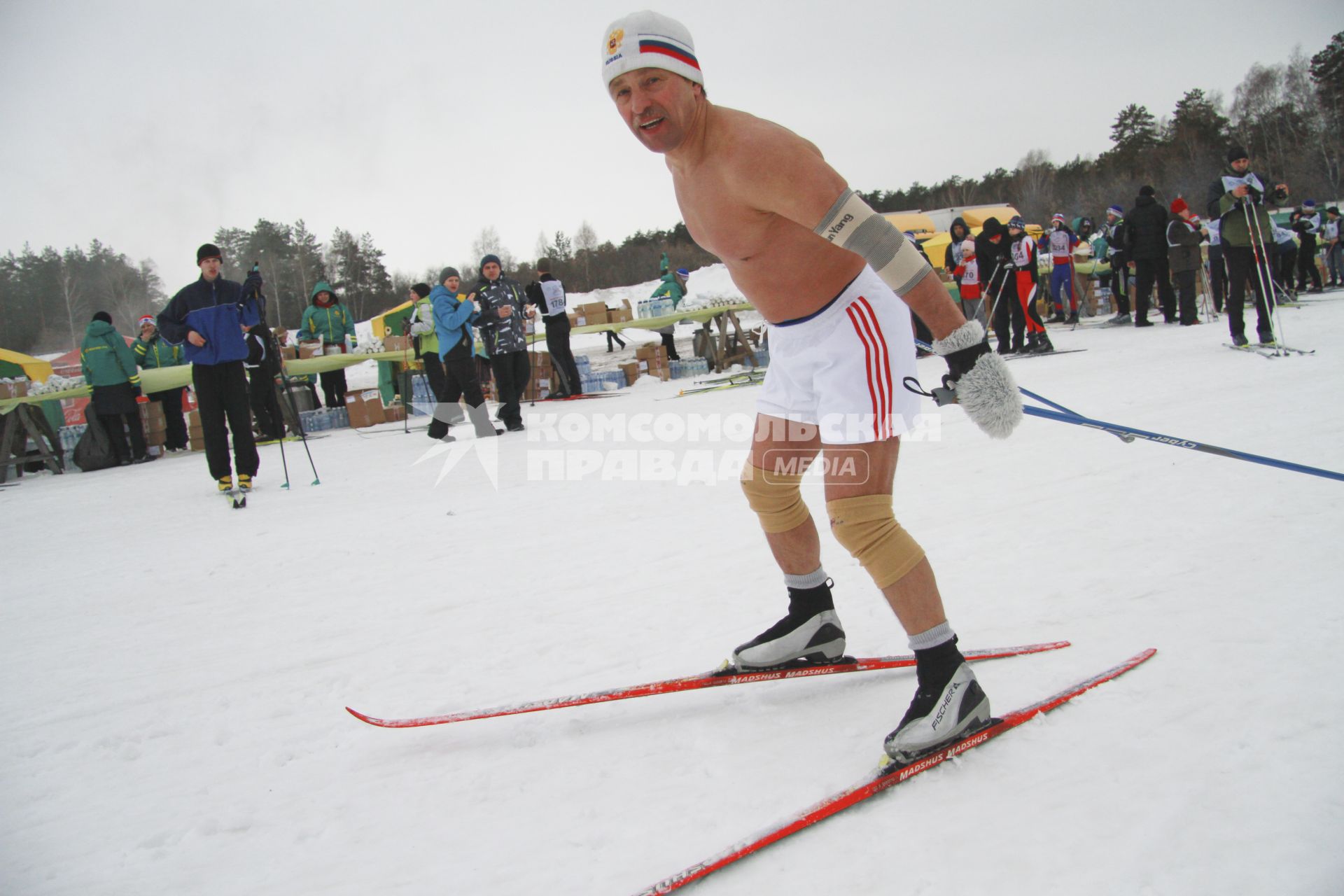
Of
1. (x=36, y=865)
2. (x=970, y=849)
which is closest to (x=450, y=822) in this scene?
(x=36, y=865)

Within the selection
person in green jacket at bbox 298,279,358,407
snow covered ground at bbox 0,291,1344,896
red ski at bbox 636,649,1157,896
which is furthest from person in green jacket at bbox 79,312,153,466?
red ski at bbox 636,649,1157,896

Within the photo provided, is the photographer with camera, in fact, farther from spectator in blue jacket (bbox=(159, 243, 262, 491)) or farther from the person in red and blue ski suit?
spectator in blue jacket (bbox=(159, 243, 262, 491))

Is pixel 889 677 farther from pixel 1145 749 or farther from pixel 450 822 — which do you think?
pixel 450 822

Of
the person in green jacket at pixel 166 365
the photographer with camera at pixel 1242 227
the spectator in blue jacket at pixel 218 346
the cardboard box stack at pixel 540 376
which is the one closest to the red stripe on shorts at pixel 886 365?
the spectator in blue jacket at pixel 218 346

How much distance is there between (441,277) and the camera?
8.14 meters

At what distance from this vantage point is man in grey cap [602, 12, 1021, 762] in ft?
5.78

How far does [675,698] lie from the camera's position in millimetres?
2289

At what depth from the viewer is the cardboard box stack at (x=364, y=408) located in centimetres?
1102

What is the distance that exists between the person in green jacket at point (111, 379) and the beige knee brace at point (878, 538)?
10350 mm

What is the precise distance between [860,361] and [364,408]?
10.4m

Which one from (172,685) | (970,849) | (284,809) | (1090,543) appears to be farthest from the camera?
(1090,543)

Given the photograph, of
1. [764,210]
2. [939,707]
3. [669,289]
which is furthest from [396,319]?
[939,707]

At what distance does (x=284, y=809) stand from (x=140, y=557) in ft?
11.7

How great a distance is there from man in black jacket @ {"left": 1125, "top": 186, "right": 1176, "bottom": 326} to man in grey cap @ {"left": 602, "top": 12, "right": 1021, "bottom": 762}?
1111 centimetres
